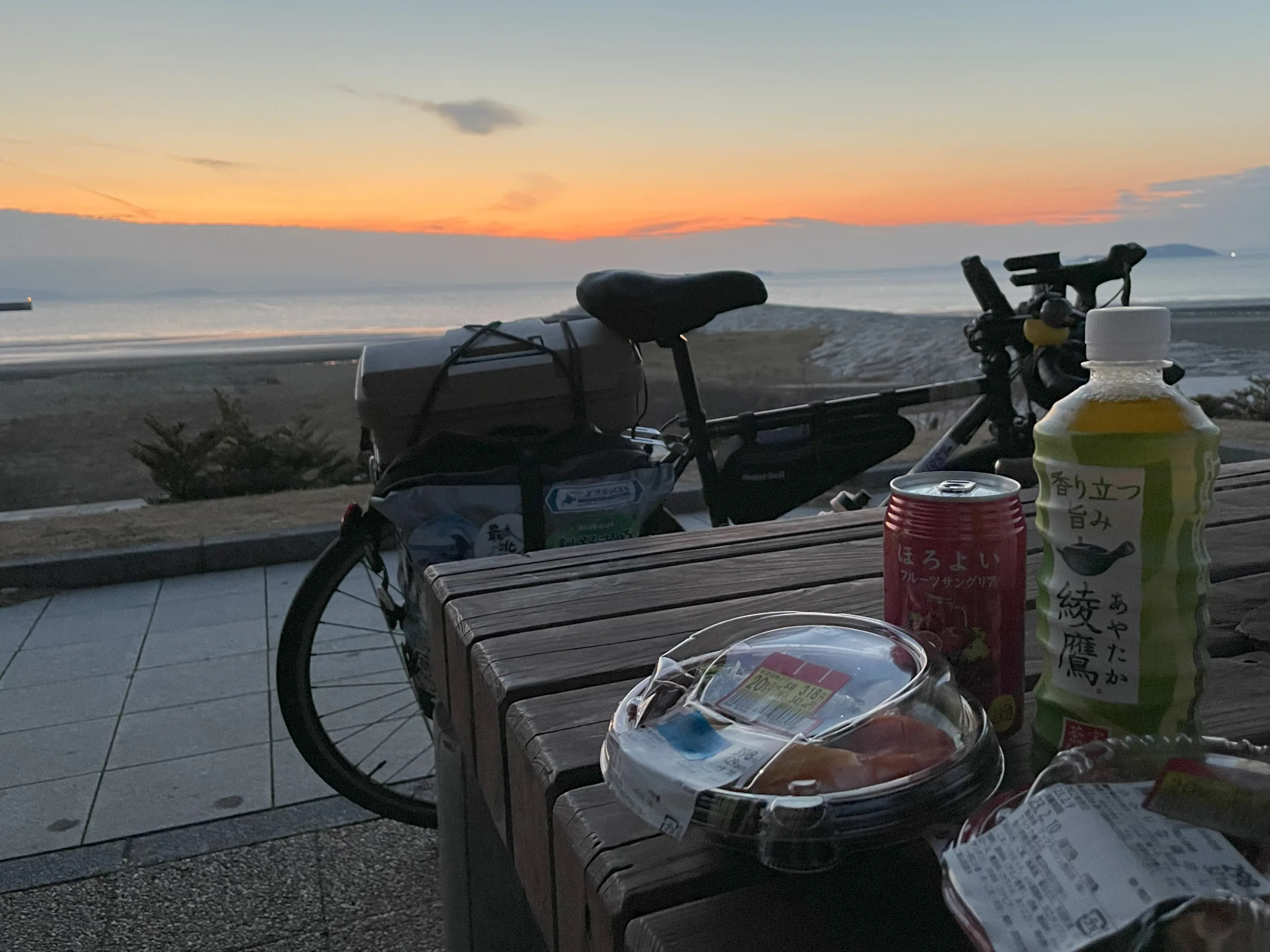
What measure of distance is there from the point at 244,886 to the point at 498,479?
111 cm

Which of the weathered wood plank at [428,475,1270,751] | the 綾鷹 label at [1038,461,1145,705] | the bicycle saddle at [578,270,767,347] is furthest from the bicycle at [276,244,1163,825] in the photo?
the 綾鷹 label at [1038,461,1145,705]

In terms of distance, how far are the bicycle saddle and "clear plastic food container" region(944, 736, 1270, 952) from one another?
1.80 meters

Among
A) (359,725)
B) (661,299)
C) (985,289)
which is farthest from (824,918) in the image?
(985,289)

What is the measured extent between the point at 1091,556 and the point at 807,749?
0.25 meters

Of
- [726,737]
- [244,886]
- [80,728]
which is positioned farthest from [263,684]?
[726,737]

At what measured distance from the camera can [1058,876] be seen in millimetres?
535

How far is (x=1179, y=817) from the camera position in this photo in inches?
22.1

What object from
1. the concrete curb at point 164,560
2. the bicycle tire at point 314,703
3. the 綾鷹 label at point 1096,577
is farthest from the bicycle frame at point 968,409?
the concrete curb at point 164,560

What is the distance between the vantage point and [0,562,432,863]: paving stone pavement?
2.62 metres

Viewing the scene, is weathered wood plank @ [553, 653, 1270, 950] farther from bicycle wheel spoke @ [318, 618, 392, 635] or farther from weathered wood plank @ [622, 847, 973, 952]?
bicycle wheel spoke @ [318, 618, 392, 635]

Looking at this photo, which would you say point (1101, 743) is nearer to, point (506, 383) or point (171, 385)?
point (506, 383)

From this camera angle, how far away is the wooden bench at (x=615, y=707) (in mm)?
663

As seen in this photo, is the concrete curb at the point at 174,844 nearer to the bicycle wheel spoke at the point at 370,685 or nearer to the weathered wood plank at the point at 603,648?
the bicycle wheel spoke at the point at 370,685

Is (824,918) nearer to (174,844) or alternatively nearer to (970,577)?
(970,577)
